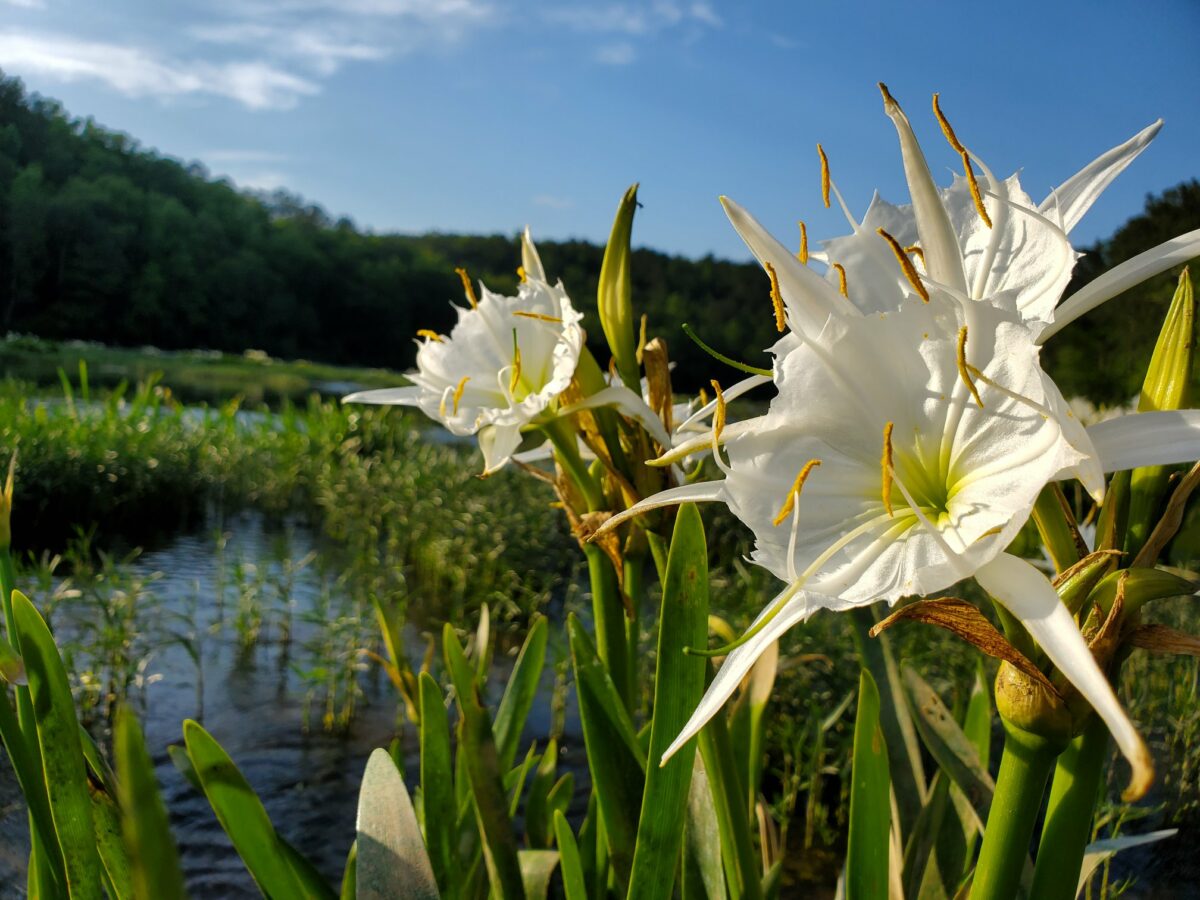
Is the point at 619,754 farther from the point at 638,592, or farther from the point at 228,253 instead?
the point at 228,253

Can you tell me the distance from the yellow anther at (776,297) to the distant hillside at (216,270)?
21.7m

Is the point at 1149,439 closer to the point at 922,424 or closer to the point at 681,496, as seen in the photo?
the point at 922,424

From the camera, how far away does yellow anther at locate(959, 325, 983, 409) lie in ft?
1.70

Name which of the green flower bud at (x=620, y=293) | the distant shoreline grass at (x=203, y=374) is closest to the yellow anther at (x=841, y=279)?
the green flower bud at (x=620, y=293)

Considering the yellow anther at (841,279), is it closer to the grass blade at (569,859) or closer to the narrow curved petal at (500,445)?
the narrow curved petal at (500,445)

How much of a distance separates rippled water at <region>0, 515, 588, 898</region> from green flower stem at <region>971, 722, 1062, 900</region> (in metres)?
1.81

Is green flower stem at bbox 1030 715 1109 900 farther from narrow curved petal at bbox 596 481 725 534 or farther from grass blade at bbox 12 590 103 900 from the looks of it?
grass blade at bbox 12 590 103 900

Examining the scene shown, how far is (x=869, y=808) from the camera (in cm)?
79

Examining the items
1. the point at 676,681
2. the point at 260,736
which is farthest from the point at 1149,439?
the point at 260,736

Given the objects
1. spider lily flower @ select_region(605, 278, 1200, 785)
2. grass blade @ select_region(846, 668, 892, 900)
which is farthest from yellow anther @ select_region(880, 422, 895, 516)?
grass blade @ select_region(846, 668, 892, 900)

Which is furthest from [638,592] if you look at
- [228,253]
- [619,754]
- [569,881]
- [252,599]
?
[228,253]

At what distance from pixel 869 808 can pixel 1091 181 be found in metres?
0.53

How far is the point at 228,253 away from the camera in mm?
33969

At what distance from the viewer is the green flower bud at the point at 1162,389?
0.55m
